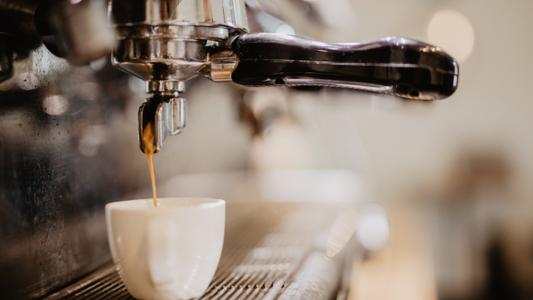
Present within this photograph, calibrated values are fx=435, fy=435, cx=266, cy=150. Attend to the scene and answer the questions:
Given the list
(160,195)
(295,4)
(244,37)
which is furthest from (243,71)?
(295,4)

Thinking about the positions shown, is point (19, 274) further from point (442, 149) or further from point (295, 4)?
point (442, 149)

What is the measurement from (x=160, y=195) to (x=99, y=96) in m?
0.19

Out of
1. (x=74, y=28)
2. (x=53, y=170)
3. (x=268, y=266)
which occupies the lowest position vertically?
(x=268, y=266)

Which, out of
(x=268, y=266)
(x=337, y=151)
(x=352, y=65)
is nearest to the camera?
(x=352, y=65)

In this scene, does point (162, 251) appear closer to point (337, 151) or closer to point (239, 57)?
point (239, 57)

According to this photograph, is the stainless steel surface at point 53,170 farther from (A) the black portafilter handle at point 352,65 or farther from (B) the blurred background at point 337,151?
(A) the black portafilter handle at point 352,65

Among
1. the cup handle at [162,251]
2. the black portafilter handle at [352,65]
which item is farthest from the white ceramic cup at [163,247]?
the black portafilter handle at [352,65]

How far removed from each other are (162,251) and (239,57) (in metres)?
0.14

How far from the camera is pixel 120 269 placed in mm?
304

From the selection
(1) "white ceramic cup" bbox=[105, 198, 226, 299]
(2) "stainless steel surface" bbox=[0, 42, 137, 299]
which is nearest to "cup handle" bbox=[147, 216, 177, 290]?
(1) "white ceramic cup" bbox=[105, 198, 226, 299]

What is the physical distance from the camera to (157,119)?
0.99ft

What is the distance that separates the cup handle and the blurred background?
108 mm

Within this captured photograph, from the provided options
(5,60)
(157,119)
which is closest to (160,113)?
(157,119)

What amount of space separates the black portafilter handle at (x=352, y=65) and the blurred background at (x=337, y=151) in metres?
0.17
